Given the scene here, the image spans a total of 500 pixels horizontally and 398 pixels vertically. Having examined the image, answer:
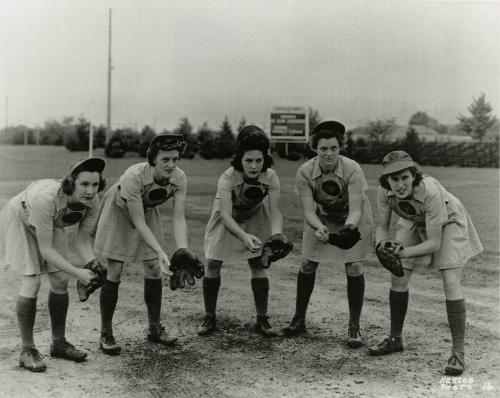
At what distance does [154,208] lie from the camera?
175 inches

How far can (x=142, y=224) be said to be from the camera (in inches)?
162

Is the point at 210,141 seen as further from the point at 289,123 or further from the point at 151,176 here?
the point at 151,176

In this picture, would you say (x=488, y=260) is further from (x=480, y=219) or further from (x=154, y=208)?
(x=154, y=208)

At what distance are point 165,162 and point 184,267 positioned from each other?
2.61ft

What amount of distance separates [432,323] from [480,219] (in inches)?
274

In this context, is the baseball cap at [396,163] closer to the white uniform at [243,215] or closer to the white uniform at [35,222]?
the white uniform at [243,215]

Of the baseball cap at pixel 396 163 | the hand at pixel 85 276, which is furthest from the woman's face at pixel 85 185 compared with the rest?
the baseball cap at pixel 396 163

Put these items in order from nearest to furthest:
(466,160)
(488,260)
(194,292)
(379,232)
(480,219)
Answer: (379,232) → (194,292) → (488,260) → (480,219) → (466,160)

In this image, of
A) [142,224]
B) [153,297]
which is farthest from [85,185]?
[153,297]

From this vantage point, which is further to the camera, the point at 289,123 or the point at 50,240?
the point at 289,123

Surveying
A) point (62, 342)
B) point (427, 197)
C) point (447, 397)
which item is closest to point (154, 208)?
point (62, 342)

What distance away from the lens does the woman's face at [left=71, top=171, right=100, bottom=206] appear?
376 cm

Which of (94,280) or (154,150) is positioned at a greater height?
(154,150)

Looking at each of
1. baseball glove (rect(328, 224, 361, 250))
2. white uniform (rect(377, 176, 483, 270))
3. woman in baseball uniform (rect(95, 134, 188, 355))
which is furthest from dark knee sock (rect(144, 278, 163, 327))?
white uniform (rect(377, 176, 483, 270))
